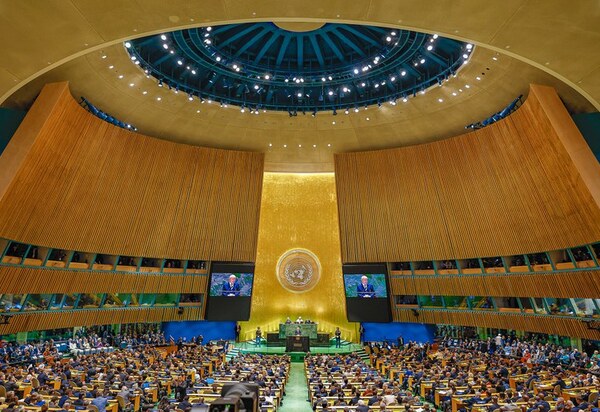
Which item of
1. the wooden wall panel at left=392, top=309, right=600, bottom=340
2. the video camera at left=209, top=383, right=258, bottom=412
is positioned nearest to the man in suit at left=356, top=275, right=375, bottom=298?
the wooden wall panel at left=392, top=309, right=600, bottom=340

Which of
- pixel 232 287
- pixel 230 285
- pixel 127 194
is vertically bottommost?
pixel 232 287

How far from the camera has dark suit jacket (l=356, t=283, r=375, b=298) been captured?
22.8m

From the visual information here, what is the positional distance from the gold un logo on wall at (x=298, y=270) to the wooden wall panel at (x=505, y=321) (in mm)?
6537

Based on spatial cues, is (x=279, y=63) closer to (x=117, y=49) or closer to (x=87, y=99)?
(x=117, y=49)

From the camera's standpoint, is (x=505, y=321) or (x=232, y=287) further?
(x=232, y=287)

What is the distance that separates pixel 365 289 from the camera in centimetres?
2294

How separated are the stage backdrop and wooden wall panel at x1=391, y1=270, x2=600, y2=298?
18.5ft

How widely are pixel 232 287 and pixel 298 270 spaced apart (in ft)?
19.2

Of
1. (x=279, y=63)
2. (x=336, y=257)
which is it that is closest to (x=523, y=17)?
(x=279, y=63)

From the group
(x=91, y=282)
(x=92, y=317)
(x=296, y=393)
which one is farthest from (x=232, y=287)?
(x=296, y=393)

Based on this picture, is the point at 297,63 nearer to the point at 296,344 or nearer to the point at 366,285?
the point at 366,285

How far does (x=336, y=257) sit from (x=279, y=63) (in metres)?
13.6

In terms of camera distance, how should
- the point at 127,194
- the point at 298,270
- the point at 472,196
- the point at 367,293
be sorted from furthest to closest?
the point at 298,270
the point at 367,293
the point at 127,194
the point at 472,196

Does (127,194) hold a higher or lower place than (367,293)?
higher
